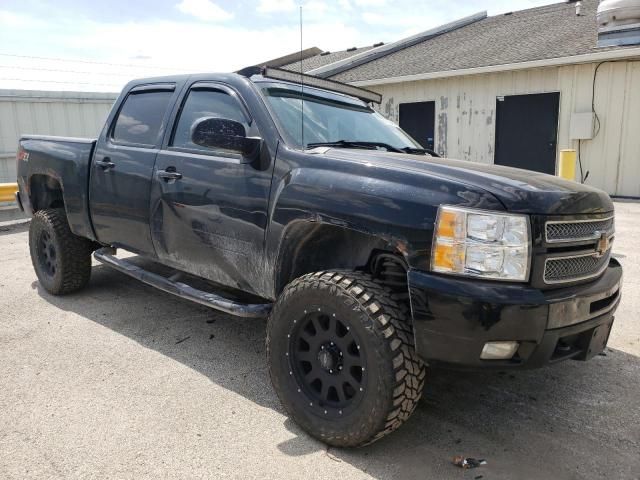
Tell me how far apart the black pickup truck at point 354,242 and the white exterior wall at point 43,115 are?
10453mm

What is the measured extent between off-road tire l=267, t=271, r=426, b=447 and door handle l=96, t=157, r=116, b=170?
2203 millimetres

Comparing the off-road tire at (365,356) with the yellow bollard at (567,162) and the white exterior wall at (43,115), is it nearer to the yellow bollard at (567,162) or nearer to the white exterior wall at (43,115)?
the yellow bollard at (567,162)

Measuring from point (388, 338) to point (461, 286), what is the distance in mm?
414

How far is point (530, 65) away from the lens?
11844 millimetres

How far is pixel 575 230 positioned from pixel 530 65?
1054 centimetres

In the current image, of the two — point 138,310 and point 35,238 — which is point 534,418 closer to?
point 138,310

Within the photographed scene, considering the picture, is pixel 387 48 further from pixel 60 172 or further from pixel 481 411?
pixel 481 411

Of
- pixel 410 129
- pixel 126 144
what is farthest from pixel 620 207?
pixel 126 144

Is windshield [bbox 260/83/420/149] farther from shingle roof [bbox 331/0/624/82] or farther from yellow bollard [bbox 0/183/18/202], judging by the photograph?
shingle roof [bbox 331/0/624/82]

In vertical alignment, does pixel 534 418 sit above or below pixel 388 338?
below

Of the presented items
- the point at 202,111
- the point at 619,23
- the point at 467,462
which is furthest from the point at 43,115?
the point at 467,462

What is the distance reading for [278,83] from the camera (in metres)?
3.63

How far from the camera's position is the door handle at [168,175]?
3654 mm

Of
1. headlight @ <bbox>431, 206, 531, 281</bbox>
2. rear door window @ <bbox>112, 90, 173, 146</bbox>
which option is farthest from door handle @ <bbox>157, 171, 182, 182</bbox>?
headlight @ <bbox>431, 206, 531, 281</bbox>
